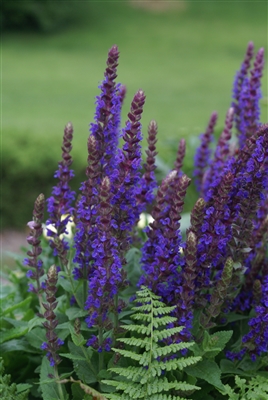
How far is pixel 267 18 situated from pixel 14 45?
1023cm

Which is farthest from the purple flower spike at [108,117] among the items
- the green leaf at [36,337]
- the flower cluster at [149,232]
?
the green leaf at [36,337]

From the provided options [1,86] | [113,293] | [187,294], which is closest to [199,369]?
[187,294]

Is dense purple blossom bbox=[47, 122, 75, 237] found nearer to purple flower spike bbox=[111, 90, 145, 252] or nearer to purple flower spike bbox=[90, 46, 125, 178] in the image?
purple flower spike bbox=[90, 46, 125, 178]

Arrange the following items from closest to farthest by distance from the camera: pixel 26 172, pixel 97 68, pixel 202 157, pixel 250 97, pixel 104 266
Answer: pixel 104 266 → pixel 250 97 → pixel 202 157 → pixel 26 172 → pixel 97 68

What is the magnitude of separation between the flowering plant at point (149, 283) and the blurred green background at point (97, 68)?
3951mm

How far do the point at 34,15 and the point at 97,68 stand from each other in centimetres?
458

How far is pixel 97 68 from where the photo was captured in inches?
722

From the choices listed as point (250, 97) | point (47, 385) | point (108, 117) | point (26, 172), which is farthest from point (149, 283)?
point (26, 172)

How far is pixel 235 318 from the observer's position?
256 centimetres

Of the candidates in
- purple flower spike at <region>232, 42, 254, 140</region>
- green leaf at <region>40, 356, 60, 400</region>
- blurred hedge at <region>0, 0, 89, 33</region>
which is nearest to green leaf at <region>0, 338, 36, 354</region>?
green leaf at <region>40, 356, 60, 400</region>

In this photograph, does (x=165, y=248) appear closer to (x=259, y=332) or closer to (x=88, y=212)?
(x=88, y=212)

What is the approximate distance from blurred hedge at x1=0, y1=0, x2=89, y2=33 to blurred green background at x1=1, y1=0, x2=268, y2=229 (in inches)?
1.4

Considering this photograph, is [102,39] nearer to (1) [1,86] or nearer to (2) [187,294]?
(1) [1,86]

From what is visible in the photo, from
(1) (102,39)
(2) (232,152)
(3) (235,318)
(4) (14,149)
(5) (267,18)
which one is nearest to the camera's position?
(3) (235,318)
